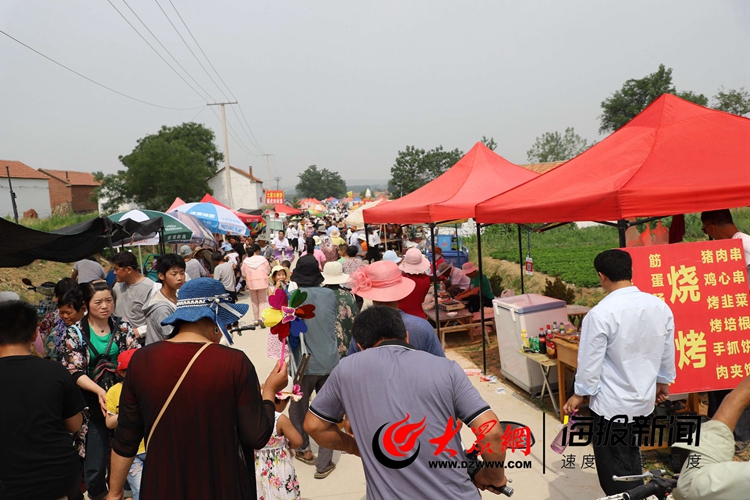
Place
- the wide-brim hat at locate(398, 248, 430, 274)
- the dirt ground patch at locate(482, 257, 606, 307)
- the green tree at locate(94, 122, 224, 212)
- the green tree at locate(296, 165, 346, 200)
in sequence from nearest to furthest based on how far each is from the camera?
the wide-brim hat at locate(398, 248, 430, 274) → the dirt ground patch at locate(482, 257, 606, 307) → the green tree at locate(94, 122, 224, 212) → the green tree at locate(296, 165, 346, 200)

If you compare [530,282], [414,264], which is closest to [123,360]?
[414,264]

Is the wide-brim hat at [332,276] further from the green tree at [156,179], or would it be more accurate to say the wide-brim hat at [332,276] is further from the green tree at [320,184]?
the green tree at [320,184]

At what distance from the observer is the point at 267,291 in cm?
970

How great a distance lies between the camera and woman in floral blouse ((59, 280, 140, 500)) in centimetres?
332

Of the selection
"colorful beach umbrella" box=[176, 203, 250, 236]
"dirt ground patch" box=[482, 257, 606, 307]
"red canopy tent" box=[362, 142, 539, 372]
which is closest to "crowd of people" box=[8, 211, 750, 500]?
"red canopy tent" box=[362, 142, 539, 372]

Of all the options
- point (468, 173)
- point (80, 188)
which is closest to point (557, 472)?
point (468, 173)

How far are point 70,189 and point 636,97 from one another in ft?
216

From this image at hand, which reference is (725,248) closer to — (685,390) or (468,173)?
(685,390)

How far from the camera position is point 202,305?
2.15 m

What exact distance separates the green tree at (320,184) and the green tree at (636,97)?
98.7m

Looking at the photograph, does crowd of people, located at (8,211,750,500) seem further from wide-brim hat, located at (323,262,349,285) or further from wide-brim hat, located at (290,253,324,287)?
wide-brim hat, located at (323,262,349,285)

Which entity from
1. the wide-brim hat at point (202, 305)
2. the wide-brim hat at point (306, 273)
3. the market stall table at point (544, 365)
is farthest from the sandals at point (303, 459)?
the wide-brim hat at point (202, 305)

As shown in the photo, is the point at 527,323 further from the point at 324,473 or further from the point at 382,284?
the point at 382,284

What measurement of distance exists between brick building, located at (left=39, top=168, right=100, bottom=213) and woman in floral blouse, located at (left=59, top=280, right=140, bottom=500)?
2432 inches
